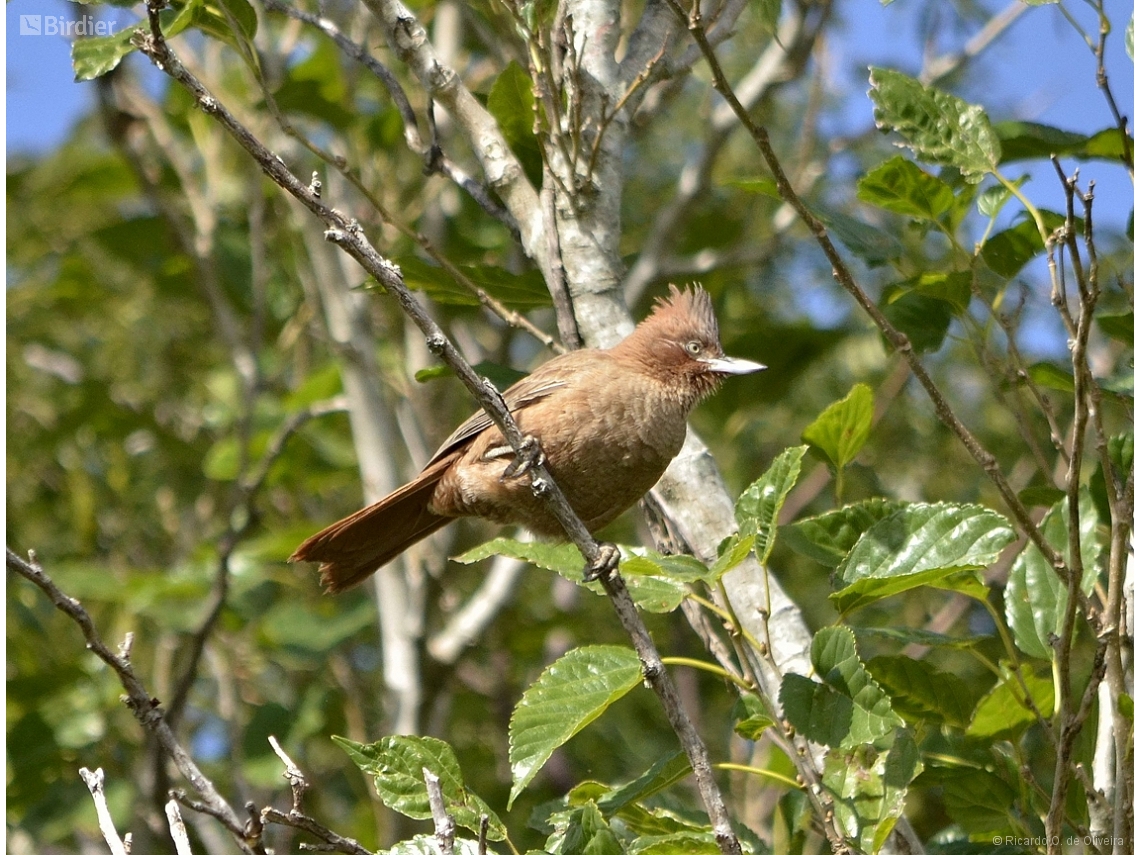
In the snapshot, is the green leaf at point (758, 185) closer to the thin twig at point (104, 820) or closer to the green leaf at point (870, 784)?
the green leaf at point (870, 784)

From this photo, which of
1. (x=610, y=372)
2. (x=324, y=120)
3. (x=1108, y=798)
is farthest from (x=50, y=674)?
(x=1108, y=798)

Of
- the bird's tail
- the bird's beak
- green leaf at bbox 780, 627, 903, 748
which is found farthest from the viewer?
the bird's beak

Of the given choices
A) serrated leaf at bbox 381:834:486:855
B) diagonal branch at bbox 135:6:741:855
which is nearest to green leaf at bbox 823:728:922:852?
diagonal branch at bbox 135:6:741:855

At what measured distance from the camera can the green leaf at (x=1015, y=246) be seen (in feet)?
10.3

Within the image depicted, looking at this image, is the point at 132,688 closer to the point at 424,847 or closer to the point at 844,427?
the point at 424,847

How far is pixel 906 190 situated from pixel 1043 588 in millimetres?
971

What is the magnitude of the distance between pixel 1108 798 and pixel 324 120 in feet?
12.9

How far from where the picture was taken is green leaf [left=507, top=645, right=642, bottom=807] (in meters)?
2.46

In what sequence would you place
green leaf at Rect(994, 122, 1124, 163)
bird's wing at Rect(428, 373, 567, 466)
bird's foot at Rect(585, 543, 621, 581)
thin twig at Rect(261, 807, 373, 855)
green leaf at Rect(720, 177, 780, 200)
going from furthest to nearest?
1. bird's wing at Rect(428, 373, 567, 466)
2. green leaf at Rect(994, 122, 1124, 163)
3. green leaf at Rect(720, 177, 780, 200)
4. bird's foot at Rect(585, 543, 621, 581)
5. thin twig at Rect(261, 807, 373, 855)

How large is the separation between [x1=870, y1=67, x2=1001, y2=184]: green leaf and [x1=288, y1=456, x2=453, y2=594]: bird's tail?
1.70m

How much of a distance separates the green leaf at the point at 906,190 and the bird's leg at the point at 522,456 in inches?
38.5

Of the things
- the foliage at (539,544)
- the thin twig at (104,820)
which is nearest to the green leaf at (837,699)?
the foliage at (539,544)

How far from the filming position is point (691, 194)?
541 cm

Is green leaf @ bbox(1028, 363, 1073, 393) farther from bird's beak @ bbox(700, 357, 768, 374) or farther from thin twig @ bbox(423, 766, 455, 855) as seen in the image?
thin twig @ bbox(423, 766, 455, 855)
